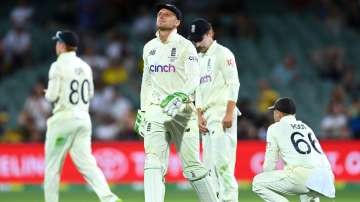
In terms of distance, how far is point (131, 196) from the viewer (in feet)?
51.2

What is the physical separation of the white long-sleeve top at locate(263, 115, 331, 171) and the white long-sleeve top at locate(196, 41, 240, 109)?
2.95ft

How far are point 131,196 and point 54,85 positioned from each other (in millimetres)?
4160

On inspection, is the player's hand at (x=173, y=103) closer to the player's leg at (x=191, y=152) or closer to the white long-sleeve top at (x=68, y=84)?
the player's leg at (x=191, y=152)

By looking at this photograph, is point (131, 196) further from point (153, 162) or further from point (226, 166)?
point (153, 162)

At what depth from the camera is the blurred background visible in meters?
19.3

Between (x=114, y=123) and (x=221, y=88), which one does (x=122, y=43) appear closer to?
(x=114, y=123)

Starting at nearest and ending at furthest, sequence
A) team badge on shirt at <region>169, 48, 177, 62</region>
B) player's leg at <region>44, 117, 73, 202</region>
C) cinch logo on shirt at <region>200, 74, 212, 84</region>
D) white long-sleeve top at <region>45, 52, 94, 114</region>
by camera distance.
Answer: team badge on shirt at <region>169, 48, 177, 62</region> < cinch logo on shirt at <region>200, 74, 212, 84</region> < player's leg at <region>44, 117, 73, 202</region> < white long-sleeve top at <region>45, 52, 94, 114</region>

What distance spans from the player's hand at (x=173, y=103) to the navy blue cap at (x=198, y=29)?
1.69m

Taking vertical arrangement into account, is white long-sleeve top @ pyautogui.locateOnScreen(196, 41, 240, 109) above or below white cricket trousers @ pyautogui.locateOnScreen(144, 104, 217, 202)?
above

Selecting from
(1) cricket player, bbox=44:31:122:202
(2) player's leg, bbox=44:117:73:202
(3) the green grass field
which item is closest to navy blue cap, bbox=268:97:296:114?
(1) cricket player, bbox=44:31:122:202

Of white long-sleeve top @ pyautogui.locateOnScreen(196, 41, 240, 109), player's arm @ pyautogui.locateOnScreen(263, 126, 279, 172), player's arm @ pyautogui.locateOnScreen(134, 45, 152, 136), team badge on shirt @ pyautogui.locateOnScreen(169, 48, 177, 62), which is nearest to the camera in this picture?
team badge on shirt @ pyautogui.locateOnScreen(169, 48, 177, 62)

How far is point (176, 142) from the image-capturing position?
33.8 ft

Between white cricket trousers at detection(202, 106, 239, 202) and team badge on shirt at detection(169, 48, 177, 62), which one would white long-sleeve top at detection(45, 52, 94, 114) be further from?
team badge on shirt at detection(169, 48, 177, 62)

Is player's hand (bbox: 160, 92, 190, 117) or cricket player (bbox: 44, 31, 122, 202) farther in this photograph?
cricket player (bbox: 44, 31, 122, 202)
